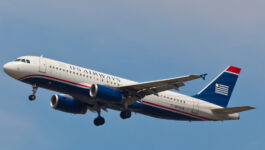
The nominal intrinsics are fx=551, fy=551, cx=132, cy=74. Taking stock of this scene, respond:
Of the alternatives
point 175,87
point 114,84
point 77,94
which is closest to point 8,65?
point 77,94

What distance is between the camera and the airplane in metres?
52.5

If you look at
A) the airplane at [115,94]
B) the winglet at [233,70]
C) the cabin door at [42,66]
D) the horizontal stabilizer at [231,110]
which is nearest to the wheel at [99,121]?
the airplane at [115,94]

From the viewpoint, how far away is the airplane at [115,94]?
52469 millimetres

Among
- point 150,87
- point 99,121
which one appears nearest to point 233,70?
point 150,87

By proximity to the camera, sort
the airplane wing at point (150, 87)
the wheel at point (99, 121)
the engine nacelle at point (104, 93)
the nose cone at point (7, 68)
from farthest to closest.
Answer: the wheel at point (99, 121) → the nose cone at point (7, 68) → the engine nacelle at point (104, 93) → the airplane wing at point (150, 87)

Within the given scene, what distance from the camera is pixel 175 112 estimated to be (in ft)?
190

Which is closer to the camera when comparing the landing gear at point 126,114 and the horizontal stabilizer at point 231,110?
the horizontal stabilizer at point 231,110

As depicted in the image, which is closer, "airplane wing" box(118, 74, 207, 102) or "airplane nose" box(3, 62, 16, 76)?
"airplane wing" box(118, 74, 207, 102)

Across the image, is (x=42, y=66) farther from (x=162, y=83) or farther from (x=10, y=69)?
(x=162, y=83)

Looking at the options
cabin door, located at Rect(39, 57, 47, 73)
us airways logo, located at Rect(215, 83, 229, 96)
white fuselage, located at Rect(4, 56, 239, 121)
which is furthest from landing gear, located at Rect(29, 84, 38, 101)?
us airways logo, located at Rect(215, 83, 229, 96)

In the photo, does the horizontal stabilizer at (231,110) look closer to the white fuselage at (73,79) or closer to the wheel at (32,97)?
the white fuselage at (73,79)

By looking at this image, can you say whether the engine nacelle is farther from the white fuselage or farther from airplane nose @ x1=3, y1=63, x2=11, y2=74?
airplane nose @ x1=3, y1=63, x2=11, y2=74

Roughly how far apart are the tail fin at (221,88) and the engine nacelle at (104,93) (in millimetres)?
12028

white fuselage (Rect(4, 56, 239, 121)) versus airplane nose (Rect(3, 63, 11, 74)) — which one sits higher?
airplane nose (Rect(3, 63, 11, 74))
